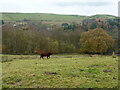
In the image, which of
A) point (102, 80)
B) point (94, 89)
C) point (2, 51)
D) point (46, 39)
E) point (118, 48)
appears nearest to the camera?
point (94, 89)

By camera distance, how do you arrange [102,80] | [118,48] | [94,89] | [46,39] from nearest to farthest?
[94,89] < [102,80] < [46,39] < [118,48]

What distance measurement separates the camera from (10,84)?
12984 millimetres

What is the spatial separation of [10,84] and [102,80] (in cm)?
605

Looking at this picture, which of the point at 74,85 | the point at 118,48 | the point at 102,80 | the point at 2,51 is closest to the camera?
the point at 74,85

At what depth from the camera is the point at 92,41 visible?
6047 centimetres

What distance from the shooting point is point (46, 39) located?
200ft

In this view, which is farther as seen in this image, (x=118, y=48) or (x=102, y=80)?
(x=118, y=48)

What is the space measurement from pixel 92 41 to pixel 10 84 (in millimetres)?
49425

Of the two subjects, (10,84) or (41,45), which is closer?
(10,84)

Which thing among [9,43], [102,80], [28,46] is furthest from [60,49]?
[102,80]

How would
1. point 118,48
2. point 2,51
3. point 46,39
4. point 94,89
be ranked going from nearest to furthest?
point 94,89 → point 2,51 → point 46,39 → point 118,48

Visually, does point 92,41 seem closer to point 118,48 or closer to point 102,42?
point 102,42

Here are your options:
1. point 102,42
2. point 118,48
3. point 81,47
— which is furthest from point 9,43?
point 118,48

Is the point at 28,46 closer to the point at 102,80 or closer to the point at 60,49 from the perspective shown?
the point at 60,49
